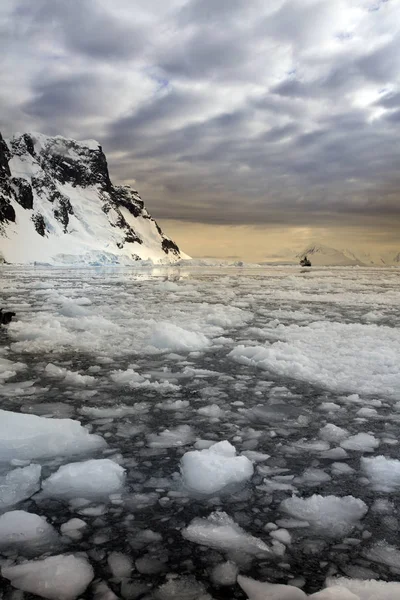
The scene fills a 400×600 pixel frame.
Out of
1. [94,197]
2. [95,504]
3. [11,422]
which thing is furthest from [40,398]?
[94,197]

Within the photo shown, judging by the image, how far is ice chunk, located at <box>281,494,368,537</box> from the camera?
225cm

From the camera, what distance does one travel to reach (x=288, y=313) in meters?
11.7

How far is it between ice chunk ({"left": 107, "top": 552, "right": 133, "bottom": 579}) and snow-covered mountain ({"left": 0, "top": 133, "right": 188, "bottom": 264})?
119m

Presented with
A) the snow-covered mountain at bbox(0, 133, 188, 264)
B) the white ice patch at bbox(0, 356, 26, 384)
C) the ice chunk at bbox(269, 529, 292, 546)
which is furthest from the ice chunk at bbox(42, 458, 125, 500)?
the snow-covered mountain at bbox(0, 133, 188, 264)

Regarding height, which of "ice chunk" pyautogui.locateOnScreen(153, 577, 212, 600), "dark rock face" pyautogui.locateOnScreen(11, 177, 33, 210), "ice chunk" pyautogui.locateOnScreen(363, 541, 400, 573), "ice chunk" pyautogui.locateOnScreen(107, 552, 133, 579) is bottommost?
"ice chunk" pyautogui.locateOnScreen(107, 552, 133, 579)

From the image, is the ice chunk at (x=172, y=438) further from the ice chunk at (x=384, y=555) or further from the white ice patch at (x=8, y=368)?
the white ice patch at (x=8, y=368)

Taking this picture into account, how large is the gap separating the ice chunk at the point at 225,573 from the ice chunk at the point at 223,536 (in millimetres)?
117

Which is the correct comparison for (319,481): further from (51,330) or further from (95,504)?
(51,330)

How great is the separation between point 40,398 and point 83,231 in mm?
170247

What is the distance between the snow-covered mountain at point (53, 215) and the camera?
130000 mm

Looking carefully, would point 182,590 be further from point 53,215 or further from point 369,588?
point 53,215

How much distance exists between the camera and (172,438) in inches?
134

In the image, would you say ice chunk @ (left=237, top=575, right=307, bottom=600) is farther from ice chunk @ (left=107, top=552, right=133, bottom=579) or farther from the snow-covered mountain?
the snow-covered mountain

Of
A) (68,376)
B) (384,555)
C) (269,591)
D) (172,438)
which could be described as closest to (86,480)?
(172,438)
